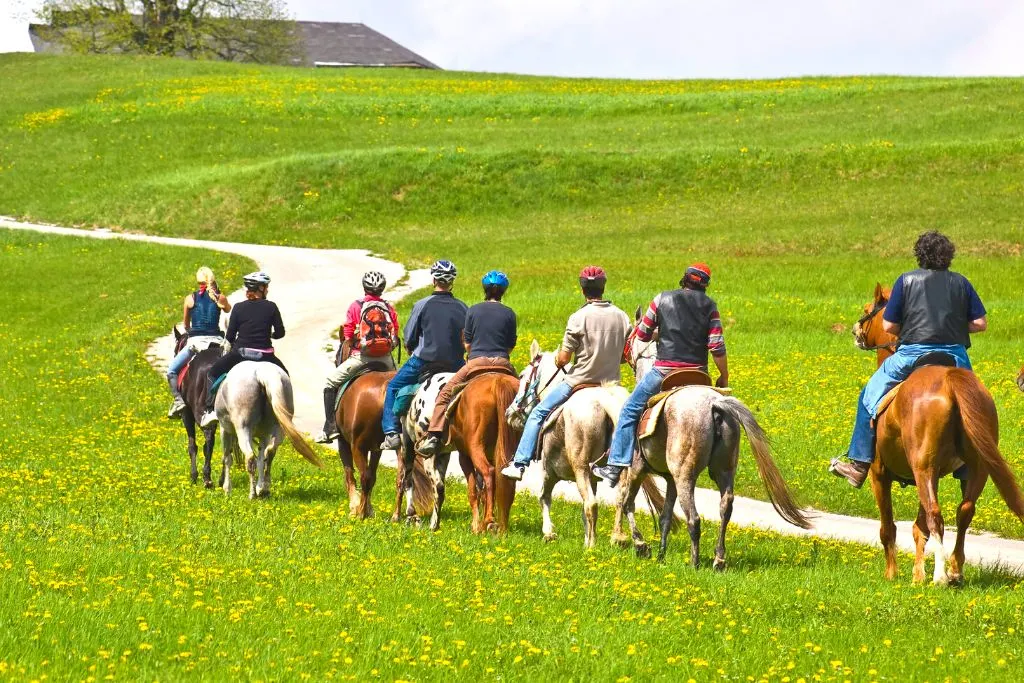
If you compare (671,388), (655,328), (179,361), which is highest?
(655,328)

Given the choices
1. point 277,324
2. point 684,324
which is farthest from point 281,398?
point 684,324

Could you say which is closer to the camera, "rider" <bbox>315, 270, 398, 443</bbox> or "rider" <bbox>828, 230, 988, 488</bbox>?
"rider" <bbox>828, 230, 988, 488</bbox>

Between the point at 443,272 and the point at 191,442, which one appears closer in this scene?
the point at 443,272

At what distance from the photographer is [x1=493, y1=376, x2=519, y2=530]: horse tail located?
14930 mm

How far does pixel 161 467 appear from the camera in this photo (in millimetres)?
20906

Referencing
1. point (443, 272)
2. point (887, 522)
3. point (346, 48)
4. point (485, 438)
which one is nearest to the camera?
point (887, 522)

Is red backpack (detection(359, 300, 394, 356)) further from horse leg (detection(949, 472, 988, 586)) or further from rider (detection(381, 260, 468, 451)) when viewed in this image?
horse leg (detection(949, 472, 988, 586))

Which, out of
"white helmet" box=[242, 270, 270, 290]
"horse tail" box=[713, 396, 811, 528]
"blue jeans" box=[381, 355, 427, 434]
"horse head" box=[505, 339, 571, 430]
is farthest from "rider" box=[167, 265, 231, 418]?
"horse tail" box=[713, 396, 811, 528]

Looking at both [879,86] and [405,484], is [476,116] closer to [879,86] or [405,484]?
[879,86]

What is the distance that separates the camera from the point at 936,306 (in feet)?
43.5

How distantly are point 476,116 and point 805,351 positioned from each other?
43.3 m

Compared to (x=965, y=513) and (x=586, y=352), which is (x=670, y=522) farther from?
(x=965, y=513)

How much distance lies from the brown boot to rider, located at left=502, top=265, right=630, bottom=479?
2.55m

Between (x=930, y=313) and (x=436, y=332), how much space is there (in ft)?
18.6
